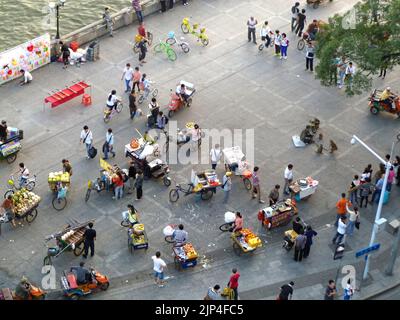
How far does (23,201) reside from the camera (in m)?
33.0

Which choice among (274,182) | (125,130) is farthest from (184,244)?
(125,130)

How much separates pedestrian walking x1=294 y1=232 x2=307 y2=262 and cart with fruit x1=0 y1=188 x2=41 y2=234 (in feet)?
35.0

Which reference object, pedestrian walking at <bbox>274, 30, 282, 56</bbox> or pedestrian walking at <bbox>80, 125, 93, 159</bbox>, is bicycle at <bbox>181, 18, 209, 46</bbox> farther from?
pedestrian walking at <bbox>80, 125, 93, 159</bbox>

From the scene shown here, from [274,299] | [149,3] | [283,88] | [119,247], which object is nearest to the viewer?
[274,299]

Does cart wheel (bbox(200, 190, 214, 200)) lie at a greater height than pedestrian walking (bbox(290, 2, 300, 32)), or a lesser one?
lesser

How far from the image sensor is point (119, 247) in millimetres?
32531

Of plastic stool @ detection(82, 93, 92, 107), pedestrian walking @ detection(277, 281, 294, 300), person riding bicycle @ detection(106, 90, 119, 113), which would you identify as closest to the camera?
pedestrian walking @ detection(277, 281, 294, 300)

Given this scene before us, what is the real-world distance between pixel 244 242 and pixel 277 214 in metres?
2.02

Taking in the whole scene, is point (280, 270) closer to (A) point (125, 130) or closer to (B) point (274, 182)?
(B) point (274, 182)

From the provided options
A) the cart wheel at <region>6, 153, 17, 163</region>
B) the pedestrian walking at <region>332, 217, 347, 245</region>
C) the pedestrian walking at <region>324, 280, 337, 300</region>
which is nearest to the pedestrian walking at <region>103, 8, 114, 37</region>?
the cart wheel at <region>6, 153, 17, 163</region>

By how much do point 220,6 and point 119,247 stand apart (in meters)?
21.9

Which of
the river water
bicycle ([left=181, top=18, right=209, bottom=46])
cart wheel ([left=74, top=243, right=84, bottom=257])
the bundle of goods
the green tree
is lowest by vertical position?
the river water

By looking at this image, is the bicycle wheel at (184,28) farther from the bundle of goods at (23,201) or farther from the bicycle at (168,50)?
the bundle of goods at (23,201)

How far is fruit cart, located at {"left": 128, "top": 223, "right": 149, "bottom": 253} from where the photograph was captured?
1258 inches
